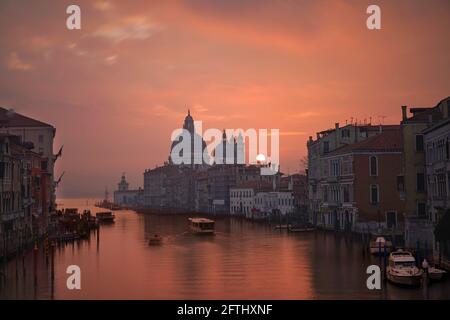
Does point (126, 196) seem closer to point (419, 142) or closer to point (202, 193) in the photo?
point (202, 193)

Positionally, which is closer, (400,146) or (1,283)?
(1,283)

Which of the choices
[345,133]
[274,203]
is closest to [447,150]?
[345,133]

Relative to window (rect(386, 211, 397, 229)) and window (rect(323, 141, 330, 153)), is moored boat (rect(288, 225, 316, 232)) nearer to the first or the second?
window (rect(323, 141, 330, 153))

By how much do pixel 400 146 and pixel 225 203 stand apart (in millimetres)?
53429

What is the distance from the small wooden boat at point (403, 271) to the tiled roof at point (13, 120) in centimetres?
2382

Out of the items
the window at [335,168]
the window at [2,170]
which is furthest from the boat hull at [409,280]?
the window at [335,168]

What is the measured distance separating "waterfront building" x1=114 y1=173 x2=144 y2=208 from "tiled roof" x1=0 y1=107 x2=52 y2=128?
350ft

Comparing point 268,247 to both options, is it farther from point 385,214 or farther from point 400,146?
point 400,146

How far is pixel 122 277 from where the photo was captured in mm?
21672

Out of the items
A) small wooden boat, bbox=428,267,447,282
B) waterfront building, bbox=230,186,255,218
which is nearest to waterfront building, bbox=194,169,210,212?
waterfront building, bbox=230,186,255,218

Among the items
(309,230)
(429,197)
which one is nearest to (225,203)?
(309,230)

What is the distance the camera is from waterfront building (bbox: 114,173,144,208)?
151625 millimetres

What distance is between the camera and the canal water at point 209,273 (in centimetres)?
1778
